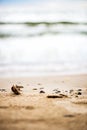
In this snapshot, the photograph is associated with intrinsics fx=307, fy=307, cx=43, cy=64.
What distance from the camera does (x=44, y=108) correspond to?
3303 mm

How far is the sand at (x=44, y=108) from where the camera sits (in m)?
2.80

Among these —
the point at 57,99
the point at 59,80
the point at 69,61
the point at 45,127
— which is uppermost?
the point at 69,61

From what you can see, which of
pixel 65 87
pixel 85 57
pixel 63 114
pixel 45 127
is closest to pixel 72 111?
pixel 63 114

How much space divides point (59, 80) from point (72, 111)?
2.34 meters

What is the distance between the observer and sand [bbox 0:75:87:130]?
110 inches

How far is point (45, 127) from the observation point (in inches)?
108

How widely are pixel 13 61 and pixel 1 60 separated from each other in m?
0.29

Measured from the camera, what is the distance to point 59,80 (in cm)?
558

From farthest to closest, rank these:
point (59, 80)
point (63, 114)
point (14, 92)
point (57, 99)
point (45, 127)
Answer: 1. point (59, 80)
2. point (14, 92)
3. point (57, 99)
4. point (63, 114)
5. point (45, 127)

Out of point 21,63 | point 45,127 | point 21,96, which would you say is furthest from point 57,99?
point 21,63

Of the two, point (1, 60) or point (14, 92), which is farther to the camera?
point (1, 60)

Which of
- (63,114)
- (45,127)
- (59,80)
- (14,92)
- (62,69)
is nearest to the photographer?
(45,127)

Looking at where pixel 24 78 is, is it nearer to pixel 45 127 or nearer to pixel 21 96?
pixel 21 96

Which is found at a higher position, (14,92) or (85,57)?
(85,57)
